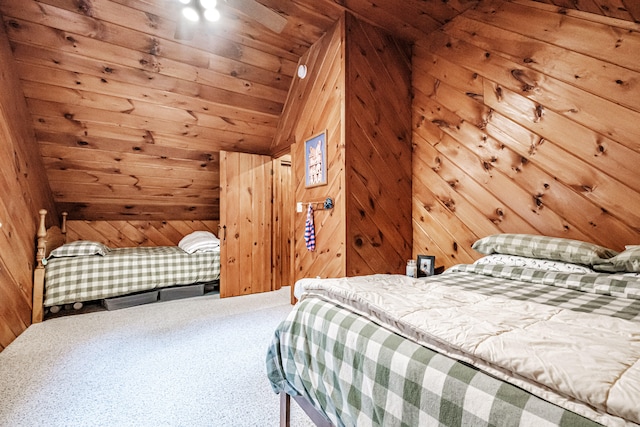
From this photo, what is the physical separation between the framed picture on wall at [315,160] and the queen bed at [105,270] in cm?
173

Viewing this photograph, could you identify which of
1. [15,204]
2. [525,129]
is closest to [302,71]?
[525,129]

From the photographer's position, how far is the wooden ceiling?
8.34ft

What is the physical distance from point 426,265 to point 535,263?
3.06 ft

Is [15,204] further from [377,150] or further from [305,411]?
[377,150]

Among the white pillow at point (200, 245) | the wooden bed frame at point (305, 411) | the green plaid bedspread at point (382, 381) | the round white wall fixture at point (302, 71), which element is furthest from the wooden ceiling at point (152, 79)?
the wooden bed frame at point (305, 411)

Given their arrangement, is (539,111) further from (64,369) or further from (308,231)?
(64,369)

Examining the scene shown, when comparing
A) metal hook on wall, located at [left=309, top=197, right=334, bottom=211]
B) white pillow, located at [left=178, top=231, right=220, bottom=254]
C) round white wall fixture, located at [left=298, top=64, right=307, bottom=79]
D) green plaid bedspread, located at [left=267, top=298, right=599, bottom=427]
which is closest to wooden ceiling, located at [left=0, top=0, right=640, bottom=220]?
round white wall fixture, located at [left=298, top=64, right=307, bottom=79]

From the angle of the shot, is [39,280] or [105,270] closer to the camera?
[39,280]

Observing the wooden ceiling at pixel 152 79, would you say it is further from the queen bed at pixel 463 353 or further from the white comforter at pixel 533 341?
the white comforter at pixel 533 341

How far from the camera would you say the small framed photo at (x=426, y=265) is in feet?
8.84

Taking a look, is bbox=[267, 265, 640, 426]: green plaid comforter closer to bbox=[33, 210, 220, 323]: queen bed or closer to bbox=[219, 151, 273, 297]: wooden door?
bbox=[219, 151, 273, 297]: wooden door

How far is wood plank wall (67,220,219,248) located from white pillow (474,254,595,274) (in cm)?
425

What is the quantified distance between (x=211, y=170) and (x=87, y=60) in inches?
70.2

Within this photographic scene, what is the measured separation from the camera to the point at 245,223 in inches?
156
